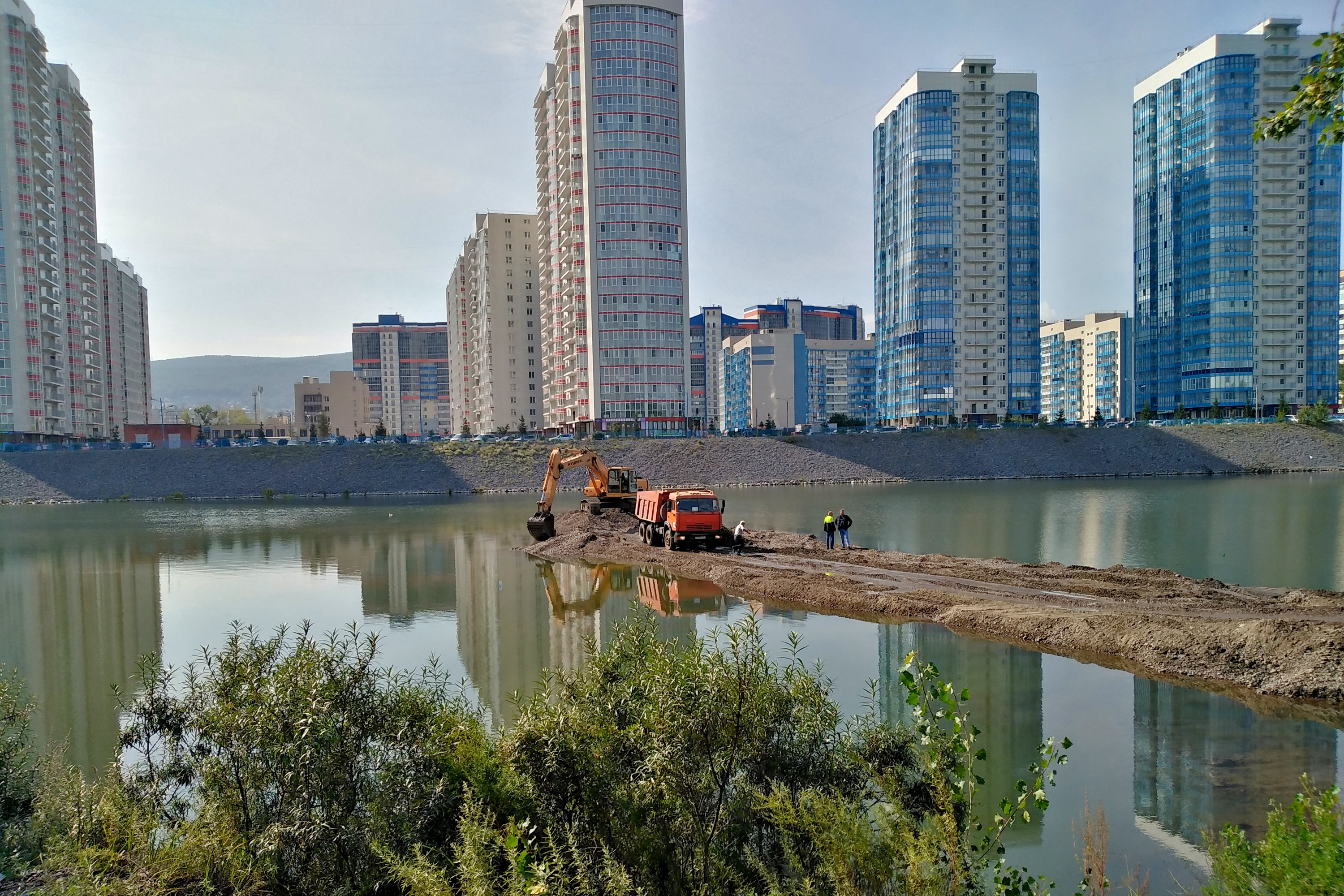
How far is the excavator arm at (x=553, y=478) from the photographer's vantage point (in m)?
37.0

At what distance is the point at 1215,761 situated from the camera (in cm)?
1127

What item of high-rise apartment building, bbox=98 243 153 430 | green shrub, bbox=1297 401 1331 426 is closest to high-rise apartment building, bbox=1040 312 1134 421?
green shrub, bbox=1297 401 1331 426

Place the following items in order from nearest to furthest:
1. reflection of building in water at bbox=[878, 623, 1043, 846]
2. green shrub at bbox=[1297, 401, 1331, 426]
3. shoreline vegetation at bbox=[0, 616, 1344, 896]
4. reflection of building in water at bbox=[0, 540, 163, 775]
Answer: shoreline vegetation at bbox=[0, 616, 1344, 896] < reflection of building in water at bbox=[878, 623, 1043, 846] < reflection of building in water at bbox=[0, 540, 163, 775] < green shrub at bbox=[1297, 401, 1331, 426]

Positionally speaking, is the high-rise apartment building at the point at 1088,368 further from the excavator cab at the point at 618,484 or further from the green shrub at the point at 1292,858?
the green shrub at the point at 1292,858

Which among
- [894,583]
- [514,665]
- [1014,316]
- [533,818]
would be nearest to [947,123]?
[1014,316]

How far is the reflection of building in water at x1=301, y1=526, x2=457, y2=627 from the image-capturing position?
24.3m

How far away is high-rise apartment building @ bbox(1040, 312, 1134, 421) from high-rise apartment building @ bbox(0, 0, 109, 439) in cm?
15333

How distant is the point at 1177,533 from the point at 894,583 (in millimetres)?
19692

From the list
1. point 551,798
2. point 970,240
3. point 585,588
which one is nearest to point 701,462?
point 970,240

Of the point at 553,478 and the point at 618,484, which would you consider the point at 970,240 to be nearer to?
the point at 618,484

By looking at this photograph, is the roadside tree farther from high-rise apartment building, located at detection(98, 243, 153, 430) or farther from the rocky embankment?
the rocky embankment

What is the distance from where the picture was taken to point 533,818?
7.16m

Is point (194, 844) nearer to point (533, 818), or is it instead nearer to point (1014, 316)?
point (533, 818)

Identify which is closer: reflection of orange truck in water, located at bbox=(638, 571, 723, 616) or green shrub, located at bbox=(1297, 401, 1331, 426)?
reflection of orange truck in water, located at bbox=(638, 571, 723, 616)
